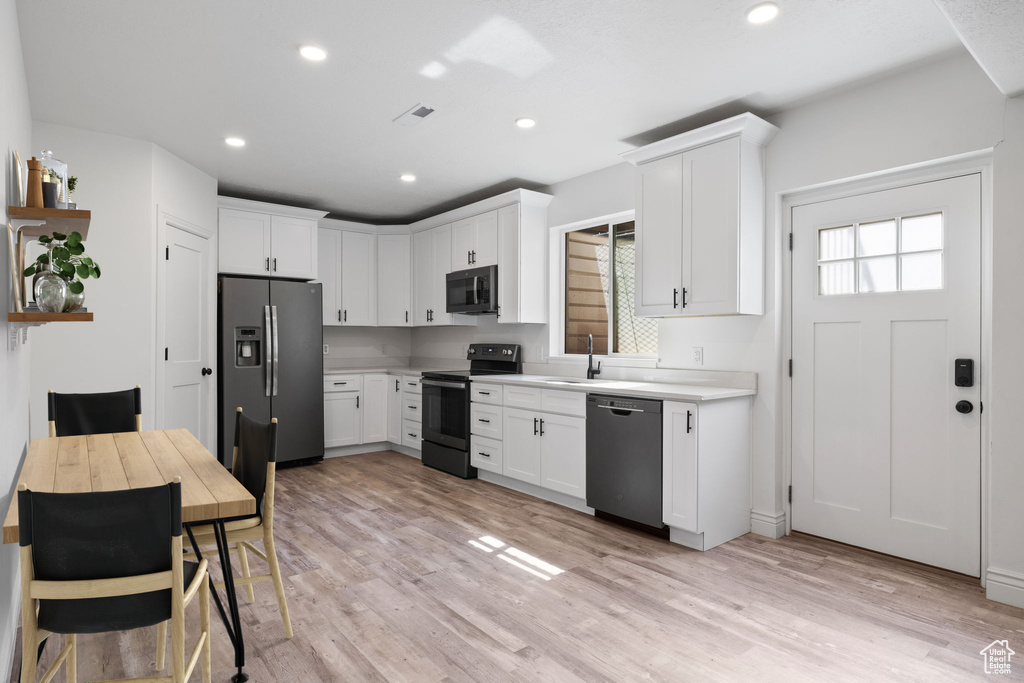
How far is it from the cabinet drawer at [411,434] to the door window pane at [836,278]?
3.55 metres

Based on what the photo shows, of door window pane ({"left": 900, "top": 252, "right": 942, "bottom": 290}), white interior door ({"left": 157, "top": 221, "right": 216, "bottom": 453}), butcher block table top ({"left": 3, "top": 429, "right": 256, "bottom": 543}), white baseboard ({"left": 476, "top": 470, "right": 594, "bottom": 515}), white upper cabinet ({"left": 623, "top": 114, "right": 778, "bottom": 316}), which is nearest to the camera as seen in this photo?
butcher block table top ({"left": 3, "top": 429, "right": 256, "bottom": 543})

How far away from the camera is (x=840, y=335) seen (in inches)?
127

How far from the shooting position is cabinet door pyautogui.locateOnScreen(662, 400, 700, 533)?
315 cm

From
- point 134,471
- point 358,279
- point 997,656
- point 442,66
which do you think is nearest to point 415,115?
point 442,66

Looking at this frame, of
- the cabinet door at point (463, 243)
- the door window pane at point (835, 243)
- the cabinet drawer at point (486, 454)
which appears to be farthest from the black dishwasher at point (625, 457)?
the cabinet door at point (463, 243)

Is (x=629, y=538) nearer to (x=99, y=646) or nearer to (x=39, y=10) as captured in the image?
(x=99, y=646)

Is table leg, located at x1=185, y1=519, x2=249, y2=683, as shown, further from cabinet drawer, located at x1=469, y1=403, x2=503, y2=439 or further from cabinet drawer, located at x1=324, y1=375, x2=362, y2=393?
cabinet drawer, located at x1=324, y1=375, x2=362, y2=393

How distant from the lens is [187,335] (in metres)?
4.41

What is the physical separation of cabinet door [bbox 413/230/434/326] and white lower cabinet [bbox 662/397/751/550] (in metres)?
3.18

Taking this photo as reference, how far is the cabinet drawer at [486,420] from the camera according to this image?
4.50 meters

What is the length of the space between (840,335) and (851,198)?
75cm

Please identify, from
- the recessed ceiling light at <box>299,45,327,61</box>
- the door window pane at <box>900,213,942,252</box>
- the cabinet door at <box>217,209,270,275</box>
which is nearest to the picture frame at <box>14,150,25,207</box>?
the recessed ceiling light at <box>299,45,327,61</box>

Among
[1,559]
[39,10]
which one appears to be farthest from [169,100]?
[1,559]

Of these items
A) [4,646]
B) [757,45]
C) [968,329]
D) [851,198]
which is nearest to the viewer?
[4,646]
